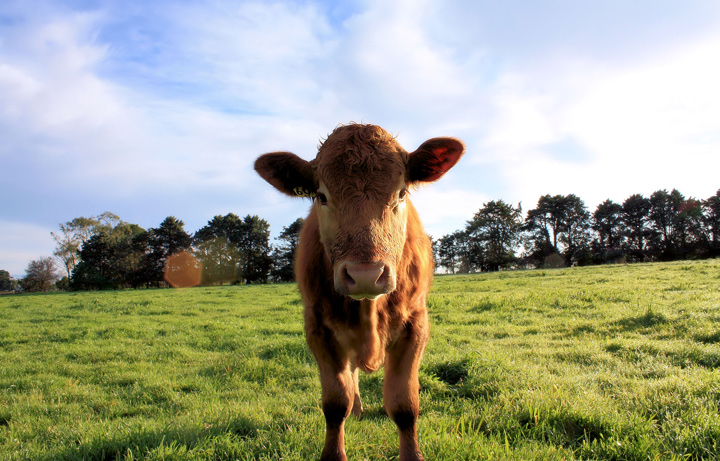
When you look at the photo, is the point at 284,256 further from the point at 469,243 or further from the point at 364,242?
the point at 364,242

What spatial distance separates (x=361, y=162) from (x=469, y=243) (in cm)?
7066

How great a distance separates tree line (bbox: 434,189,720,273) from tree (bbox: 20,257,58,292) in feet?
224

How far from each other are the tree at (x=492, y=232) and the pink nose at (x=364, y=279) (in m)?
66.4

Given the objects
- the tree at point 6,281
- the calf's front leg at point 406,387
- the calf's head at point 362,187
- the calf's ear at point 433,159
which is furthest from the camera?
the tree at point 6,281

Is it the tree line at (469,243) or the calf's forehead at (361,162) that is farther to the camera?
the tree line at (469,243)

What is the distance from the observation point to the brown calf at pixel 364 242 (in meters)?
2.82

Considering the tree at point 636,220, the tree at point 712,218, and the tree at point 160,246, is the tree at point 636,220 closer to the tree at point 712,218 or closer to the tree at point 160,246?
the tree at point 712,218

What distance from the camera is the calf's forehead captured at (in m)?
2.88

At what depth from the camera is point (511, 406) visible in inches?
147

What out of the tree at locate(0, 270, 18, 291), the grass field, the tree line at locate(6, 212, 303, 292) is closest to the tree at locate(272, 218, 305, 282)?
the tree line at locate(6, 212, 303, 292)

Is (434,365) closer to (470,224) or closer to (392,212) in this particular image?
(392,212)

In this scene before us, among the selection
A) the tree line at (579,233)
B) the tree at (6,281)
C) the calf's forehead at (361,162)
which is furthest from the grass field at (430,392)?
the tree at (6,281)

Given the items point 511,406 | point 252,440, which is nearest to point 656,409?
point 511,406

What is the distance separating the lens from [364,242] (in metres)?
2.51
